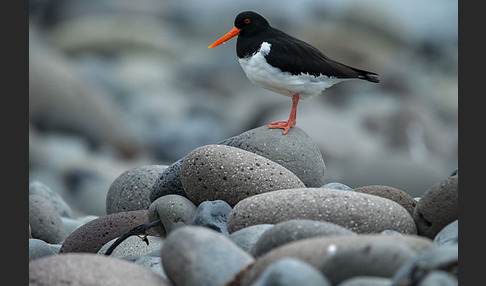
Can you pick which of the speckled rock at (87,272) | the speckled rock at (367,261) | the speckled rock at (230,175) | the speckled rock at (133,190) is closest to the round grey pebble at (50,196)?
the speckled rock at (133,190)

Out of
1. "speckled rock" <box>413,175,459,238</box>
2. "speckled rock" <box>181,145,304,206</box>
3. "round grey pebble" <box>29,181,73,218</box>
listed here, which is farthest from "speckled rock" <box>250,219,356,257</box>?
"round grey pebble" <box>29,181,73,218</box>

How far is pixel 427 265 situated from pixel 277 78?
120 inches

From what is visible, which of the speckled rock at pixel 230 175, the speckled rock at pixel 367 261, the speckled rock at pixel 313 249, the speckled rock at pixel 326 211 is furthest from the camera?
the speckled rock at pixel 230 175

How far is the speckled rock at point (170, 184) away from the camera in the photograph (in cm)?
498

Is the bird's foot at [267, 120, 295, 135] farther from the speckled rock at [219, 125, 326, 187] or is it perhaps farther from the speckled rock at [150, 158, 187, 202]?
the speckled rock at [150, 158, 187, 202]

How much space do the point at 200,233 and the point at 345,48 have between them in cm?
1294

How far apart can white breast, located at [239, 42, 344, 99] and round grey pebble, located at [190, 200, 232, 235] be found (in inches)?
56.0

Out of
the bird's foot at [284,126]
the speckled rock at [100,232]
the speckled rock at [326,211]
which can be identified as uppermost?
the bird's foot at [284,126]

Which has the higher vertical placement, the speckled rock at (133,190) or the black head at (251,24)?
the black head at (251,24)

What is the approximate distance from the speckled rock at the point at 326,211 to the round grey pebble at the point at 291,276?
1.20 m

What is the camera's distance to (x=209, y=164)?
14.4 ft

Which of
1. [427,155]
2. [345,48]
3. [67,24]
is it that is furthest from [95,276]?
[67,24]

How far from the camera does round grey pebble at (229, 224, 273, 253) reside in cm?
340

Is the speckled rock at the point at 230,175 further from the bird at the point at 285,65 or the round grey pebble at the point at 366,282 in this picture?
the round grey pebble at the point at 366,282
